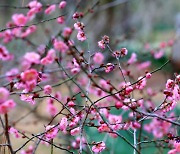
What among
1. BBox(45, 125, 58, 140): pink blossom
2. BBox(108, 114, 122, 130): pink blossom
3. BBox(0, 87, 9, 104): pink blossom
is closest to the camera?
BBox(0, 87, 9, 104): pink blossom

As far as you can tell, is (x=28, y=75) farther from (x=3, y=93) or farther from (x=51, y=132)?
(x=51, y=132)

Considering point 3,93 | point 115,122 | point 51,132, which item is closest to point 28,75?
point 3,93

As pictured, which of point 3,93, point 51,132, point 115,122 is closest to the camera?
point 3,93

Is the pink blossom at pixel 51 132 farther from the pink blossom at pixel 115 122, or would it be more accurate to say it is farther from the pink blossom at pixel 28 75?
the pink blossom at pixel 28 75

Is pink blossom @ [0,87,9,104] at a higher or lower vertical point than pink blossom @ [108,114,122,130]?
lower

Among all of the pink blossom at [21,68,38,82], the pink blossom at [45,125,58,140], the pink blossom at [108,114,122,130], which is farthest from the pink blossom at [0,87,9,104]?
the pink blossom at [108,114,122,130]

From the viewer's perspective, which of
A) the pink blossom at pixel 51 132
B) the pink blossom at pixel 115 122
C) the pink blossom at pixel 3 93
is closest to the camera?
the pink blossom at pixel 3 93

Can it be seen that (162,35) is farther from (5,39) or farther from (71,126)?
(71,126)

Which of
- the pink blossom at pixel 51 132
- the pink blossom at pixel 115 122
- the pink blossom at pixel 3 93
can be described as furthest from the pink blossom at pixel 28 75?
the pink blossom at pixel 115 122

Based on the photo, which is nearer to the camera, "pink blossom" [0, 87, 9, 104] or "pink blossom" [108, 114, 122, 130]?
"pink blossom" [0, 87, 9, 104]

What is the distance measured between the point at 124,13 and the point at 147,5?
2.87 ft

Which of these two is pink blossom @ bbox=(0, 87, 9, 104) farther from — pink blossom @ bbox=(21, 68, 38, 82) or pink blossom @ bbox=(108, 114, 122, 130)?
pink blossom @ bbox=(108, 114, 122, 130)

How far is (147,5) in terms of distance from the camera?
12.1 meters

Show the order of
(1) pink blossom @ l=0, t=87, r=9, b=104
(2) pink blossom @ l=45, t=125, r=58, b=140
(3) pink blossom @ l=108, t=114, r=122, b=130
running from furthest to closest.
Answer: (3) pink blossom @ l=108, t=114, r=122, b=130
(2) pink blossom @ l=45, t=125, r=58, b=140
(1) pink blossom @ l=0, t=87, r=9, b=104
